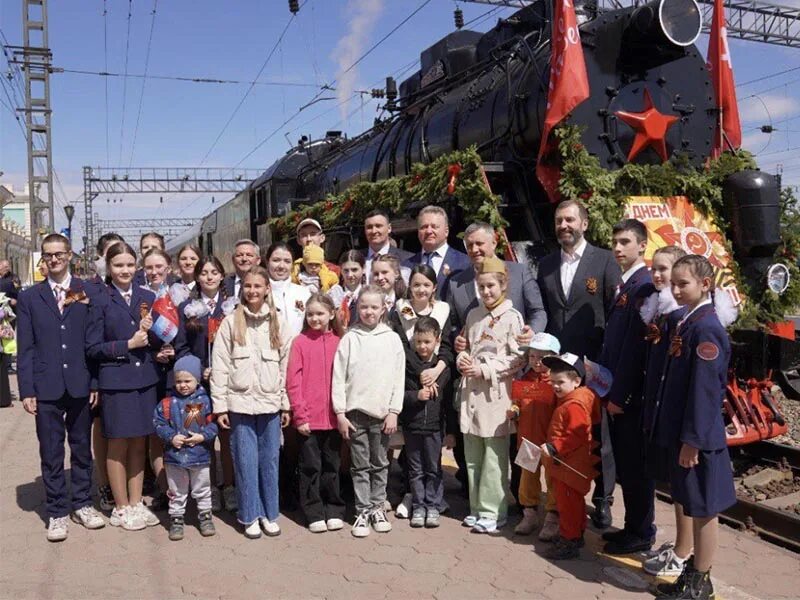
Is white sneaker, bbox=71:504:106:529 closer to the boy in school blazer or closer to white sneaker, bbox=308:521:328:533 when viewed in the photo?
white sneaker, bbox=308:521:328:533

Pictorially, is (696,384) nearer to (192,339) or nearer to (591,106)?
(192,339)

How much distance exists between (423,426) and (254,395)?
1.02 meters

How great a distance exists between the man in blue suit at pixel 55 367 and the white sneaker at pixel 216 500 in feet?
2.26

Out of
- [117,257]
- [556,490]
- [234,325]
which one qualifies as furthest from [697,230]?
[117,257]

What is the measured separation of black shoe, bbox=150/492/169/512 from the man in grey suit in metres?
2.21

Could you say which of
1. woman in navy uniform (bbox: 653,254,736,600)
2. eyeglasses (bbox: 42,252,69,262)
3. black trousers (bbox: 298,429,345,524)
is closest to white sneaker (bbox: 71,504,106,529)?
black trousers (bbox: 298,429,345,524)

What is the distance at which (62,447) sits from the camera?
433 centimetres

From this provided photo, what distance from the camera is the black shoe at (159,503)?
185 inches

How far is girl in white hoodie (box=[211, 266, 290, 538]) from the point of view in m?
4.18

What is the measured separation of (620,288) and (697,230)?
6.51ft

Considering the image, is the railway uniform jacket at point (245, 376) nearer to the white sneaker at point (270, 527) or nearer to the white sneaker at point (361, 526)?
the white sneaker at point (270, 527)

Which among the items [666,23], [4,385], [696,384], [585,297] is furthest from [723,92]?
[4,385]

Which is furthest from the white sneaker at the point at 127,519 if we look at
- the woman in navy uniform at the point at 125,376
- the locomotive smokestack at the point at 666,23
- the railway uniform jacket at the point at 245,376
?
the locomotive smokestack at the point at 666,23

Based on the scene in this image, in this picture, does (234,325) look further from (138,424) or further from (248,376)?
(138,424)
